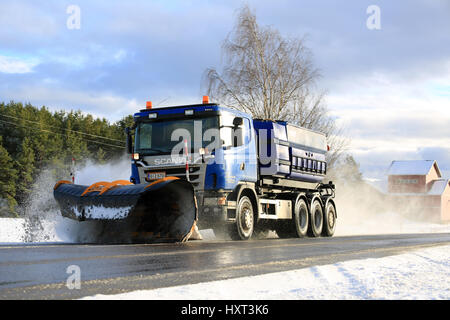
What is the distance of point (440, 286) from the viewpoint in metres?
6.91

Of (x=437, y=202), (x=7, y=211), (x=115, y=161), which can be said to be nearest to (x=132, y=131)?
(x=7, y=211)

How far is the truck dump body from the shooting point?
16797mm

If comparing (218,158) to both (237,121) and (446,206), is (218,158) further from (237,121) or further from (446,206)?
(446,206)

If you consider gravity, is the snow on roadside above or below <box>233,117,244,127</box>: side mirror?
below

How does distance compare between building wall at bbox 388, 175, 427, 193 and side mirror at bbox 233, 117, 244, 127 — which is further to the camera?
building wall at bbox 388, 175, 427, 193

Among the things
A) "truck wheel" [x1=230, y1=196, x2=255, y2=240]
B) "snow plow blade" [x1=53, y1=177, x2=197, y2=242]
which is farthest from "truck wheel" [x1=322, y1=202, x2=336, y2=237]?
"snow plow blade" [x1=53, y1=177, x2=197, y2=242]

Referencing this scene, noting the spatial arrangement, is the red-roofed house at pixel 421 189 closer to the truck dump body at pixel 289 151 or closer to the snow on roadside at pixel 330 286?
the truck dump body at pixel 289 151

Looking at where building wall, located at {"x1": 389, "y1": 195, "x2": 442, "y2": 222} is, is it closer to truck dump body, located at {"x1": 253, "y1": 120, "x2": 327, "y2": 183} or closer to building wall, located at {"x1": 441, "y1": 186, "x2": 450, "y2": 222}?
building wall, located at {"x1": 441, "y1": 186, "x2": 450, "y2": 222}

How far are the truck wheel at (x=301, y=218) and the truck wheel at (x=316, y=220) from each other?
0.36 m

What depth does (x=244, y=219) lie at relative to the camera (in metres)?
15.4

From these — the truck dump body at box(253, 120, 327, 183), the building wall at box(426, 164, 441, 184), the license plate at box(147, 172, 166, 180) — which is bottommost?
the license plate at box(147, 172, 166, 180)

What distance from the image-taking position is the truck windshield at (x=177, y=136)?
14.2m

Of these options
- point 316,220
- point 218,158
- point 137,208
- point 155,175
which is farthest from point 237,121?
point 316,220

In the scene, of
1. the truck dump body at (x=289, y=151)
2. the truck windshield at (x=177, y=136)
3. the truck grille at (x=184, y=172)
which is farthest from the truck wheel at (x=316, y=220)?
the truck windshield at (x=177, y=136)
